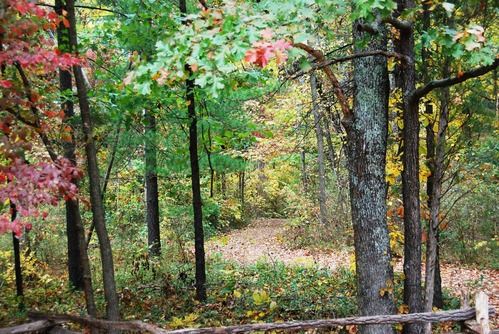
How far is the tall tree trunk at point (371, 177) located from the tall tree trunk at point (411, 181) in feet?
0.99

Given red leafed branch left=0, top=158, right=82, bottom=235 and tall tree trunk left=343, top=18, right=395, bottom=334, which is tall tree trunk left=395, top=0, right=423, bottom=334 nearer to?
tall tree trunk left=343, top=18, right=395, bottom=334

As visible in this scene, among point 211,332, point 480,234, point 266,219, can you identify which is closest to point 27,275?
point 211,332

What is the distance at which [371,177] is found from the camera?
5.64m

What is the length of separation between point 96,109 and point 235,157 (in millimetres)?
3910

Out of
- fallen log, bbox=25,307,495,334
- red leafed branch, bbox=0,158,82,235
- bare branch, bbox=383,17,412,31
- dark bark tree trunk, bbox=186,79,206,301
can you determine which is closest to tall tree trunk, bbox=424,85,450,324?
bare branch, bbox=383,17,412,31

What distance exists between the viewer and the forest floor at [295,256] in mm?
9180

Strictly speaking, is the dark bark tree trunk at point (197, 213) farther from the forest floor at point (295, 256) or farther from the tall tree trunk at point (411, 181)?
the tall tree trunk at point (411, 181)

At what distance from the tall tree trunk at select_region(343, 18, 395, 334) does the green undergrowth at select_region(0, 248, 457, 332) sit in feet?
3.57

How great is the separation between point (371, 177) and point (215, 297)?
4.56 metres

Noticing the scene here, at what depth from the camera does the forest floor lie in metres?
9.18

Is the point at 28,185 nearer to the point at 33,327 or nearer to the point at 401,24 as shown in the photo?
the point at 33,327

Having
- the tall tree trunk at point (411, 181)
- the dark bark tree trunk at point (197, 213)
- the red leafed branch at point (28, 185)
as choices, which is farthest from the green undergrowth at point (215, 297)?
the red leafed branch at point (28, 185)

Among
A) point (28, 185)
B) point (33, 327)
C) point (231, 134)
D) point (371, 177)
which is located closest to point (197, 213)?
point (231, 134)

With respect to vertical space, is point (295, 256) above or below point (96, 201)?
below
